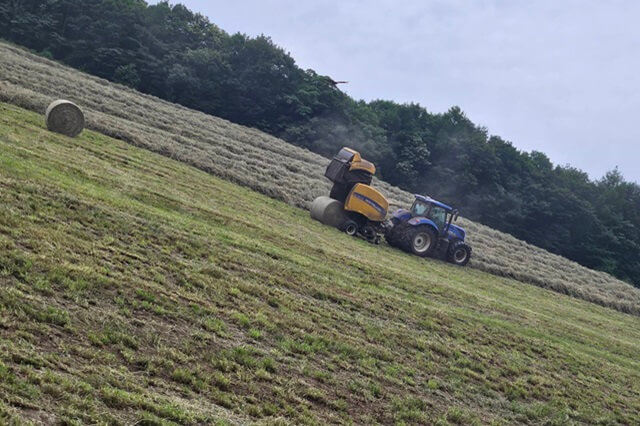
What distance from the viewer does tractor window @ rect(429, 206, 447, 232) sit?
23.9 metres

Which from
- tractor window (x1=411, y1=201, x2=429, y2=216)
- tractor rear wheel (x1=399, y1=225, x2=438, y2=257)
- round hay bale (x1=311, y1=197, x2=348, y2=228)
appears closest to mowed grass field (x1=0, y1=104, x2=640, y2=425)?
round hay bale (x1=311, y1=197, x2=348, y2=228)

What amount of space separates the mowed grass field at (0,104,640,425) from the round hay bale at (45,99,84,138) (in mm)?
1213

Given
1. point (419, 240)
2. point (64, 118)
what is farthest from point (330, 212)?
point (64, 118)

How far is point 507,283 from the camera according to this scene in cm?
2461

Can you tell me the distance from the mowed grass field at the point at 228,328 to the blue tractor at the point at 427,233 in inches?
196

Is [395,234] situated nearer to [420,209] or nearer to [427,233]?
[427,233]

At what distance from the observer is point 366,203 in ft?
74.0

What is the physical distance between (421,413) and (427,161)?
63.6 metres

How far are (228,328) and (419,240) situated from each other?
15.9m

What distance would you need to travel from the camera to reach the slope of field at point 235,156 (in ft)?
82.2

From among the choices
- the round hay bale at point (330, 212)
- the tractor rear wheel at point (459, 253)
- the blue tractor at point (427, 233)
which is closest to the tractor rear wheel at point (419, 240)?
the blue tractor at point (427, 233)

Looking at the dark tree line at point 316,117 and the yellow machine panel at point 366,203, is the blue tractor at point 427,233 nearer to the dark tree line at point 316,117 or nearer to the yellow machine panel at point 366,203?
the yellow machine panel at point 366,203

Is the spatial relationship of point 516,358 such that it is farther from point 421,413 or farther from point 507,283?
point 507,283

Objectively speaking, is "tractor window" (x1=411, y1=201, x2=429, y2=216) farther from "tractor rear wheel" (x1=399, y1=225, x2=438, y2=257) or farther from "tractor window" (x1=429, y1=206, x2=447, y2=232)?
"tractor rear wheel" (x1=399, y1=225, x2=438, y2=257)
